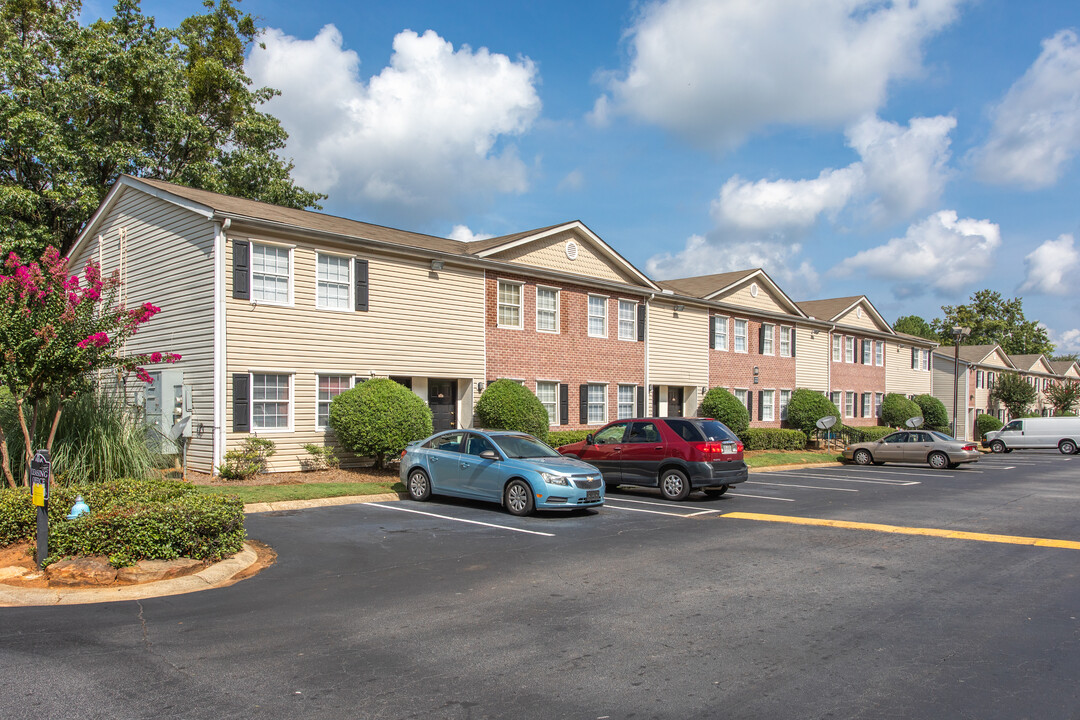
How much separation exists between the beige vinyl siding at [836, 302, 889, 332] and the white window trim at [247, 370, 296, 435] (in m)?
30.8

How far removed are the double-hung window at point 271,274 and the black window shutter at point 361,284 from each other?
176cm

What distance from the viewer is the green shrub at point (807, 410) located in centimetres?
3388

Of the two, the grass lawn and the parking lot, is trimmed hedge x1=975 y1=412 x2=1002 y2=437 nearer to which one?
the parking lot

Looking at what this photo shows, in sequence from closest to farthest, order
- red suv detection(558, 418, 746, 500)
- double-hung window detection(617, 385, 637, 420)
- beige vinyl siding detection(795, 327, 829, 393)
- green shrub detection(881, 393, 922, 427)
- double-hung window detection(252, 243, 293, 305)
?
red suv detection(558, 418, 746, 500), double-hung window detection(252, 243, 293, 305), double-hung window detection(617, 385, 637, 420), beige vinyl siding detection(795, 327, 829, 393), green shrub detection(881, 393, 922, 427)

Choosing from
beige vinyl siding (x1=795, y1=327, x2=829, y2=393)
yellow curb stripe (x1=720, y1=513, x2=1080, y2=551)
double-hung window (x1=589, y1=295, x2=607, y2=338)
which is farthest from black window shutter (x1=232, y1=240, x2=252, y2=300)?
beige vinyl siding (x1=795, y1=327, x2=829, y2=393)

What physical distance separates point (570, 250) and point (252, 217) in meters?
11.1

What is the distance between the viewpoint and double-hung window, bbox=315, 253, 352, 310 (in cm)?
1791

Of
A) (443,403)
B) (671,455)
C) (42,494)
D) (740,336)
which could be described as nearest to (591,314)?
(443,403)

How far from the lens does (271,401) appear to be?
16.9m

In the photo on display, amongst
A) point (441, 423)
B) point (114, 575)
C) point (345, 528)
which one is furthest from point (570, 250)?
point (114, 575)

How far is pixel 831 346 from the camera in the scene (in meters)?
38.7

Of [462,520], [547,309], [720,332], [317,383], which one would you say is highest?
[547,309]

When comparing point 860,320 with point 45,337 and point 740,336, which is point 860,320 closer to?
point 740,336

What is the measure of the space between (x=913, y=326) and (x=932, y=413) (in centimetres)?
5693
